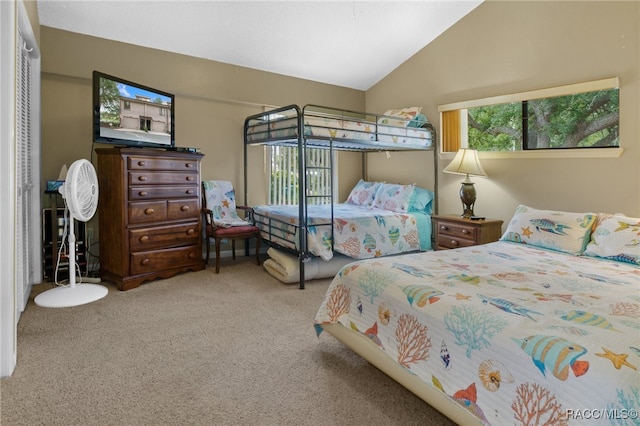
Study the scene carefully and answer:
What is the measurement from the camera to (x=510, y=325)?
138 centimetres

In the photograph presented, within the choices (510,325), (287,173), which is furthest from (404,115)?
(510,325)

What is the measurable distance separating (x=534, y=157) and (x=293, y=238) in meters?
2.57

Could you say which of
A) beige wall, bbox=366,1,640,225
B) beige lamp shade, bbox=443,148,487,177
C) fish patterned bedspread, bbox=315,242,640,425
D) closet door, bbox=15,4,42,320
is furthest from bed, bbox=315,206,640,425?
closet door, bbox=15,4,42,320

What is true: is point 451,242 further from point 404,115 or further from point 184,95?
point 184,95

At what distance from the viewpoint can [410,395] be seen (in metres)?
1.87

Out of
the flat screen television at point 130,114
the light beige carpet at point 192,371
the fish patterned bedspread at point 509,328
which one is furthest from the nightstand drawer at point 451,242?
the flat screen television at point 130,114

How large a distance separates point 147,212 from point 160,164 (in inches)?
19.4

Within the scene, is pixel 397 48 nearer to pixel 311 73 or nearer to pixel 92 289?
pixel 311 73

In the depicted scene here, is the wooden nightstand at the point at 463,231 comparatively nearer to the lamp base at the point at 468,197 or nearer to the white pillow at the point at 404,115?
the lamp base at the point at 468,197

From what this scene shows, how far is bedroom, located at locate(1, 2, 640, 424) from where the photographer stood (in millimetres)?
3219

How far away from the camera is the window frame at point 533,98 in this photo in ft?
10.7

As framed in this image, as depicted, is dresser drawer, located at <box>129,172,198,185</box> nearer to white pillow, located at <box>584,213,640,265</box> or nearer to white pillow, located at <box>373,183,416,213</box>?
white pillow, located at <box>373,183,416,213</box>

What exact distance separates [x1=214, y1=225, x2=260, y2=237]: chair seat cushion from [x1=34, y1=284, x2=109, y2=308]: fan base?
121 cm

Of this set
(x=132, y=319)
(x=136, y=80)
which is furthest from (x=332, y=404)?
(x=136, y=80)
